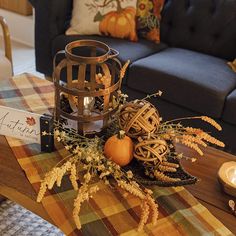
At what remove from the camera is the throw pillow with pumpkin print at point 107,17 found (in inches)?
94.3

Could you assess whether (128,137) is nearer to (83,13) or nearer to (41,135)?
(41,135)

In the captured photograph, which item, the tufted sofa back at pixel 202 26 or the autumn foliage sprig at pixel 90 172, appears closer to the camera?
the autumn foliage sprig at pixel 90 172

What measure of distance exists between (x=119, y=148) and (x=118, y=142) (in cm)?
2

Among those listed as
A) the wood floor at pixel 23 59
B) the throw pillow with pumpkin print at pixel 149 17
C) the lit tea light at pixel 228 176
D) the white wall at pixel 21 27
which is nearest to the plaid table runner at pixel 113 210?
the lit tea light at pixel 228 176

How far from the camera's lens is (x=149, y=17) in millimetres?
2451

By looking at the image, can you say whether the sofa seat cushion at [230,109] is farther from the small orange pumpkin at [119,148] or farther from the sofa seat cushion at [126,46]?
the small orange pumpkin at [119,148]

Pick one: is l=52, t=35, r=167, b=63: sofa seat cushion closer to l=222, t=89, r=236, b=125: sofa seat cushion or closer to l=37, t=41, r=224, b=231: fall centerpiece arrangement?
l=222, t=89, r=236, b=125: sofa seat cushion

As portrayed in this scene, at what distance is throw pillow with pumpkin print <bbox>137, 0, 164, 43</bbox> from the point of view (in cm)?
243

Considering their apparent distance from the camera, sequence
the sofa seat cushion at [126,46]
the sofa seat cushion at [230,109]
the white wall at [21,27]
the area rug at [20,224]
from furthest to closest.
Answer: the white wall at [21,27] → the sofa seat cushion at [126,46] → the sofa seat cushion at [230,109] → the area rug at [20,224]

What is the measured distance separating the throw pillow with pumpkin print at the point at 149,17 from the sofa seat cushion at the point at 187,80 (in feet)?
0.84

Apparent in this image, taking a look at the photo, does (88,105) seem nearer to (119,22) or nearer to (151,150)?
(151,150)

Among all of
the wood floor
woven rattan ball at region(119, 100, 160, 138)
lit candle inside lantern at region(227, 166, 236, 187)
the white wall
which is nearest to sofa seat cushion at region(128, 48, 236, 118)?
lit candle inside lantern at region(227, 166, 236, 187)

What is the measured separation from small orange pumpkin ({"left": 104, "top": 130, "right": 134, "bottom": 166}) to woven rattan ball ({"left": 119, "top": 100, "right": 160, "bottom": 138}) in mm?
32

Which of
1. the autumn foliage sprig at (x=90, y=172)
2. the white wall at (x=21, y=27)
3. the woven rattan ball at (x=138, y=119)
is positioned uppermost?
the woven rattan ball at (x=138, y=119)
